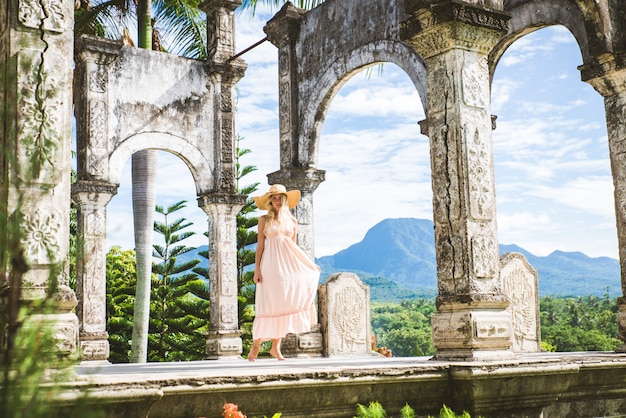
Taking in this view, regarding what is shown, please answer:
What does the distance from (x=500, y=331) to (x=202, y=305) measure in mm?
16837

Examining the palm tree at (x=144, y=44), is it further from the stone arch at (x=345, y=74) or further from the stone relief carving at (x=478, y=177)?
the stone relief carving at (x=478, y=177)

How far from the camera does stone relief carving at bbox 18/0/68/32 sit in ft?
14.0

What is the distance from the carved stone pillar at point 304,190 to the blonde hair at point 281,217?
11.3 feet

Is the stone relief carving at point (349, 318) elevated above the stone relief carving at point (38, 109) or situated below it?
below

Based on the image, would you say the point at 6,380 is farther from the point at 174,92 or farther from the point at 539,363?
the point at 174,92

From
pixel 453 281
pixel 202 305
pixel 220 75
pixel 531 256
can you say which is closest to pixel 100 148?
pixel 220 75

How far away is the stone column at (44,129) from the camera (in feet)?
13.3

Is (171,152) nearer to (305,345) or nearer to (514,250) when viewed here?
(305,345)

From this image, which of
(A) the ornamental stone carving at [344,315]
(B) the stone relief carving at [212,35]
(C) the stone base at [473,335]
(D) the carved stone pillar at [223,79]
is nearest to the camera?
(C) the stone base at [473,335]

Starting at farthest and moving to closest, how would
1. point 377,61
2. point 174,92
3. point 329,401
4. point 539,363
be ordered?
1. point 174,92
2. point 377,61
3. point 539,363
4. point 329,401

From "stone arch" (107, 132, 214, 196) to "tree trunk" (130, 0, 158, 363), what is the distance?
2.95 metres

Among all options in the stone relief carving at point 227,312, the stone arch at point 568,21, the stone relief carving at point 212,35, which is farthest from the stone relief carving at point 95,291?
the stone arch at point 568,21

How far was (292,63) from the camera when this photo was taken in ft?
41.1

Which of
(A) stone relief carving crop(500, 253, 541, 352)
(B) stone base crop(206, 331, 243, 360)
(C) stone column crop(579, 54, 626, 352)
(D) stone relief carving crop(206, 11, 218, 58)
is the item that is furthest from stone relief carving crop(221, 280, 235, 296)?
(C) stone column crop(579, 54, 626, 352)
